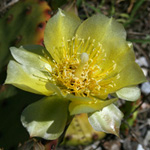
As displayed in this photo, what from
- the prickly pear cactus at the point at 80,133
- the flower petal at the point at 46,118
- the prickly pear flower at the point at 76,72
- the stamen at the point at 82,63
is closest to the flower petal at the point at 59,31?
the prickly pear flower at the point at 76,72

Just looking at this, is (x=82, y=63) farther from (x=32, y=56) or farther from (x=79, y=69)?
Answer: (x=32, y=56)

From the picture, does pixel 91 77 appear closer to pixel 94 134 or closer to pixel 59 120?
pixel 59 120

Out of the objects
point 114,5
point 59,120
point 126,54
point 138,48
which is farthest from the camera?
point 114,5

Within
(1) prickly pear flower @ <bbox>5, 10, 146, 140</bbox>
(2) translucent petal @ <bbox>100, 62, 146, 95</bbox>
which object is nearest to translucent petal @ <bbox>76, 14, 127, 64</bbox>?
(1) prickly pear flower @ <bbox>5, 10, 146, 140</bbox>

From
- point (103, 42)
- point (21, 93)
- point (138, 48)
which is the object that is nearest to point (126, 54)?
point (103, 42)

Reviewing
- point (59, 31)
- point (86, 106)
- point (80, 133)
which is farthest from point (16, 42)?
point (80, 133)

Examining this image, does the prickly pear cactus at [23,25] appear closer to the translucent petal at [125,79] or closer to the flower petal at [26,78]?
the flower petal at [26,78]
